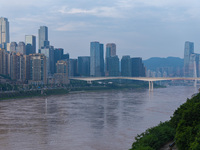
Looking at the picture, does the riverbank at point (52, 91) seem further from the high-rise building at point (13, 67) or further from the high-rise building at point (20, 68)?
the high-rise building at point (13, 67)

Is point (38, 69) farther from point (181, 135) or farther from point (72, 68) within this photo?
point (181, 135)

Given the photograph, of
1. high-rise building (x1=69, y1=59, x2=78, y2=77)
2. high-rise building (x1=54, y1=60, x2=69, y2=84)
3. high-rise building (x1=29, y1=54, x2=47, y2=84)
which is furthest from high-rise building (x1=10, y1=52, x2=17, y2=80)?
high-rise building (x1=69, y1=59, x2=78, y2=77)

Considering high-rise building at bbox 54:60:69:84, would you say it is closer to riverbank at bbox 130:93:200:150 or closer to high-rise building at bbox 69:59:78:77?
high-rise building at bbox 69:59:78:77

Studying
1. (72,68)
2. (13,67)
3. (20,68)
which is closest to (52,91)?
(20,68)

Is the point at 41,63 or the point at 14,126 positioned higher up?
the point at 41,63

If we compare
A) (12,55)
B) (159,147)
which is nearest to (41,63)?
(12,55)

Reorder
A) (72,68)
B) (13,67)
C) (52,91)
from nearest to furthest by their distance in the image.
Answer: (52,91) → (13,67) → (72,68)

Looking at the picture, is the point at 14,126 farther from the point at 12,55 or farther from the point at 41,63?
the point at 12,55

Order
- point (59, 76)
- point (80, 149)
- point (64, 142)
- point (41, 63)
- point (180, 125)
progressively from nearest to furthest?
point (180, 125) < point (80, 149) < point (64, 142) < point (41, 63) < point (59, 76)

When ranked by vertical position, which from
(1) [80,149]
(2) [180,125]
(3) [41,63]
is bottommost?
(1) [80,149]
